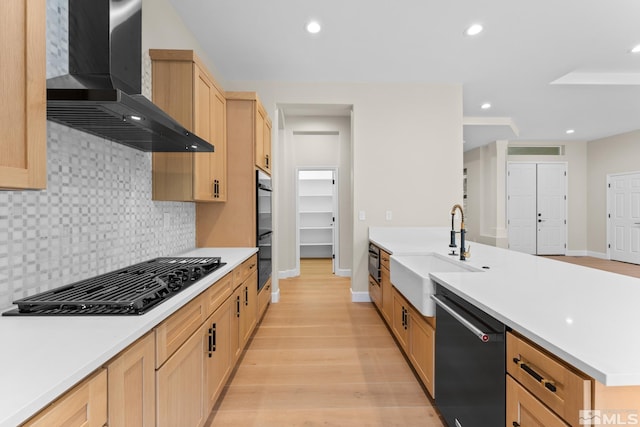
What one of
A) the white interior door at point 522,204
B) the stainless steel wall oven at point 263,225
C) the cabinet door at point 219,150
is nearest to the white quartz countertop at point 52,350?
the cabinet door at point 219,150

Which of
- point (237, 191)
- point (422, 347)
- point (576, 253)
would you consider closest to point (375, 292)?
point (422, 347)

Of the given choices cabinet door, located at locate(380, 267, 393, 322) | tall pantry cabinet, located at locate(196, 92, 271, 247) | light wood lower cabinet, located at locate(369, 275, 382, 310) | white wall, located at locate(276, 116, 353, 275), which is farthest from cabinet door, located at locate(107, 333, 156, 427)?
white wall, located at locate(276, 116, 353, 275)

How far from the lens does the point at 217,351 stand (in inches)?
71.2

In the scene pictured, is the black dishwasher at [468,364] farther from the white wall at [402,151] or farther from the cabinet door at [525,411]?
the white wall at [402,151]

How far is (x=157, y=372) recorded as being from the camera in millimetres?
1113

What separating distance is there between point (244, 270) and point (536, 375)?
81.5 inches

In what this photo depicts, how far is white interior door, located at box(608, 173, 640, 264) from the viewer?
6570 mm

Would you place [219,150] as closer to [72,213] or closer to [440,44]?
[72,213]

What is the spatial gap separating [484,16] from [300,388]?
3.48m

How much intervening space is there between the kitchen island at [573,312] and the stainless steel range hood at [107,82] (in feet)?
5.35

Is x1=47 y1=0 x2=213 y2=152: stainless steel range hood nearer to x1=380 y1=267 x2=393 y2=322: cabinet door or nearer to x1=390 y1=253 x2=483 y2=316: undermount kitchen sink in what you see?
x1=390 y1=253 x2=483 y2=316: undermount kitchen sink

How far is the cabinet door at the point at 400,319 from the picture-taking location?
230 cm

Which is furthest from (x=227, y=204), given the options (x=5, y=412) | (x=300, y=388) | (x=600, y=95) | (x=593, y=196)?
(x=593, y=196)

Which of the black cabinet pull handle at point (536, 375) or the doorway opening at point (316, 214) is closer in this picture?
the black cabinet pull handle at point (536, 375)
